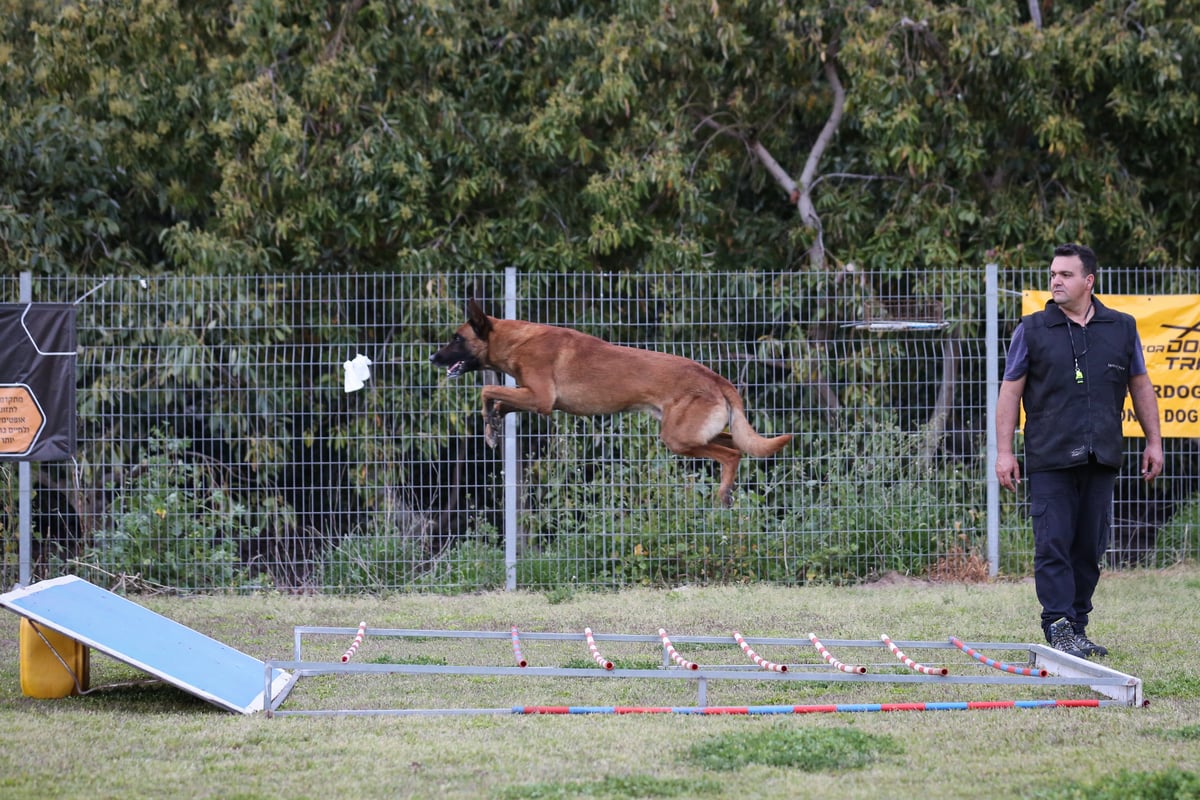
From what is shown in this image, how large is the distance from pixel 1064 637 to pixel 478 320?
3247 millimetres

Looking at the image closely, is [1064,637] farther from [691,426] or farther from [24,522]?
[24,522]

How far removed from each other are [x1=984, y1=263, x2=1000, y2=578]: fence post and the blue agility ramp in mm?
5690

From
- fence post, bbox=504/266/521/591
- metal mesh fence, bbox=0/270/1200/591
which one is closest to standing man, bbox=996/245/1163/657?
metal mesh fence, bbox=0/270/1200/591

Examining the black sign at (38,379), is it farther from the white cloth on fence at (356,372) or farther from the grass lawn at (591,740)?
the grass lawn at (591,740)

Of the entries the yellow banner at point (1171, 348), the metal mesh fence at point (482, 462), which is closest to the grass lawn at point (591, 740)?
the metal mesh fence at point (482, 462)

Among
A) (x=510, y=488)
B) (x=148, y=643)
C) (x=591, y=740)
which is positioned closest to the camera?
(x=591, y=740)

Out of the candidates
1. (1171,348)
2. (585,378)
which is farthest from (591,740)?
(1171,348)

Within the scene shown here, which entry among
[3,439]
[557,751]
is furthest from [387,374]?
[557,751]

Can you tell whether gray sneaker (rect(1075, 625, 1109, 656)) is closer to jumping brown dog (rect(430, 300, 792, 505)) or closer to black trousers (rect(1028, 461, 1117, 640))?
black trousers (rect(1028, 461, 1117, 640))

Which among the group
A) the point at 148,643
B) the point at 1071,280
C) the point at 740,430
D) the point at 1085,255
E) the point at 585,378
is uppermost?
the point at 1085,255

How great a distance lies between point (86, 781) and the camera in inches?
134

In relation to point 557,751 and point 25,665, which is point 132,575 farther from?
point 557,751

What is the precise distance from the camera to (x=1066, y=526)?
17.9 ft

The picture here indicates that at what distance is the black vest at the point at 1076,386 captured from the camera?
538 centimetres
